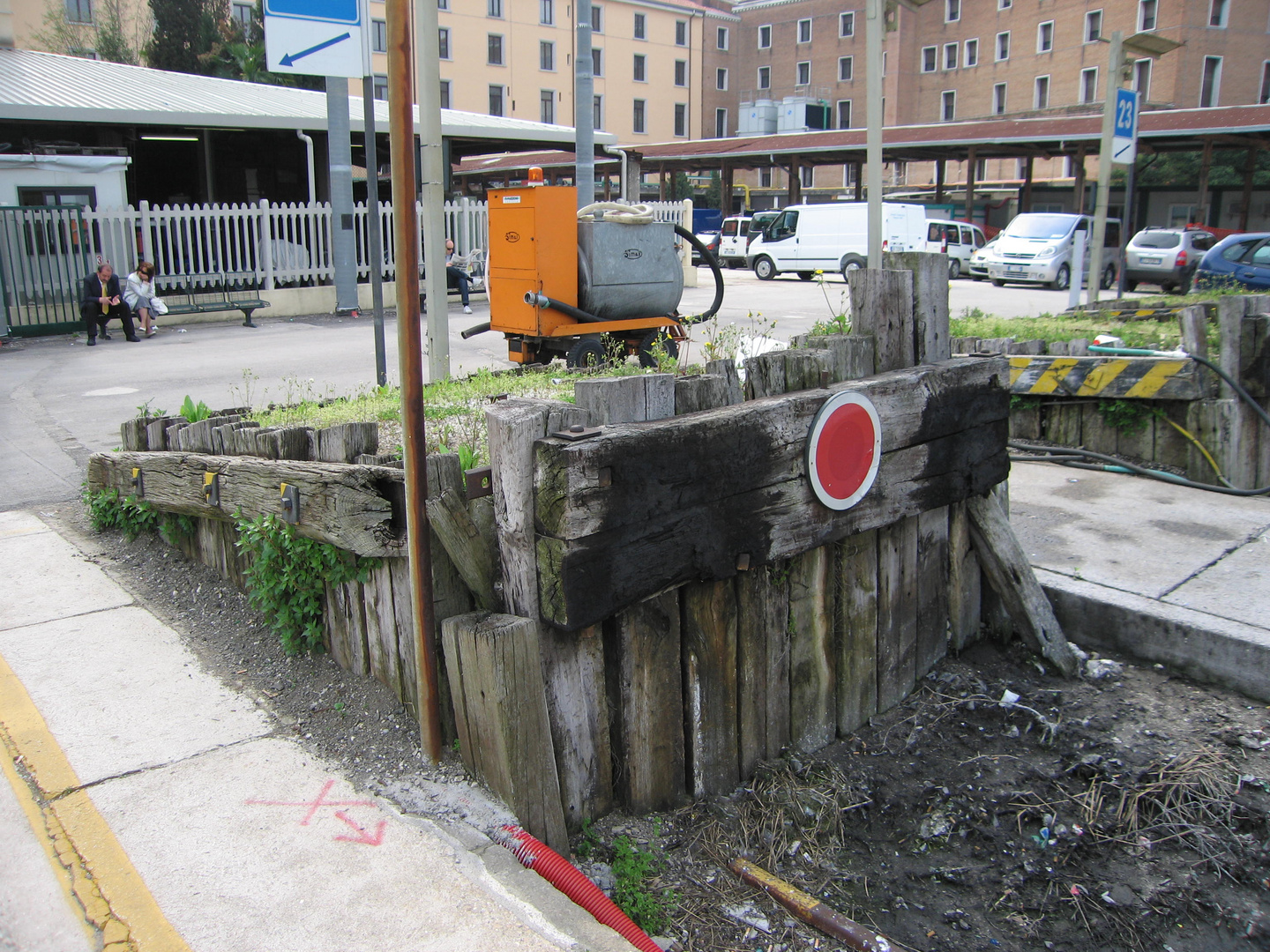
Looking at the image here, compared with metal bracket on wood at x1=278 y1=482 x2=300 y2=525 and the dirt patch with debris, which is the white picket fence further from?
the dirt patch with debris

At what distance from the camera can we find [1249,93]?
1961 inches

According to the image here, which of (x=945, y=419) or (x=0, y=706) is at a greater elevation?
(x=945, y=419)

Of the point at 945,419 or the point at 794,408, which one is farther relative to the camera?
the point at 945,419

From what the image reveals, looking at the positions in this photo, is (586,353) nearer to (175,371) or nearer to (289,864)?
(175,371)

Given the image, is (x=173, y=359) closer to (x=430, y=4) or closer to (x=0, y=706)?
(x=430, y=4)

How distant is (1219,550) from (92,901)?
5.18m

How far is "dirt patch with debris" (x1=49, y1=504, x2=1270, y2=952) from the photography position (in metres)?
3.19

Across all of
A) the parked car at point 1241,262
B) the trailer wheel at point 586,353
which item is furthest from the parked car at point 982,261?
the trailer wheel at point 586,353

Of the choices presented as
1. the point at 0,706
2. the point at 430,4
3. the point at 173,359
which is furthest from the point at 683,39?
the point at 0,706

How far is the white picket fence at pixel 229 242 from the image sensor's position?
1627cm

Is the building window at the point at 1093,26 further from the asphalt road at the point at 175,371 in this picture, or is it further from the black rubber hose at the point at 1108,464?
the black rubber hose at the point at 1108,464

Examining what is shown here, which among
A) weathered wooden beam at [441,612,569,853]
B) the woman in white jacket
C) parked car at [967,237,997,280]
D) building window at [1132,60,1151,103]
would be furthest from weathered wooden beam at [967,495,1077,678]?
building window at [1132,60,1151,103]

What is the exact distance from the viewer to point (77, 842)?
281cm

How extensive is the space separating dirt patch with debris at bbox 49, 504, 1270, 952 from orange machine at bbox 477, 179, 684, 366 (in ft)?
15.9
